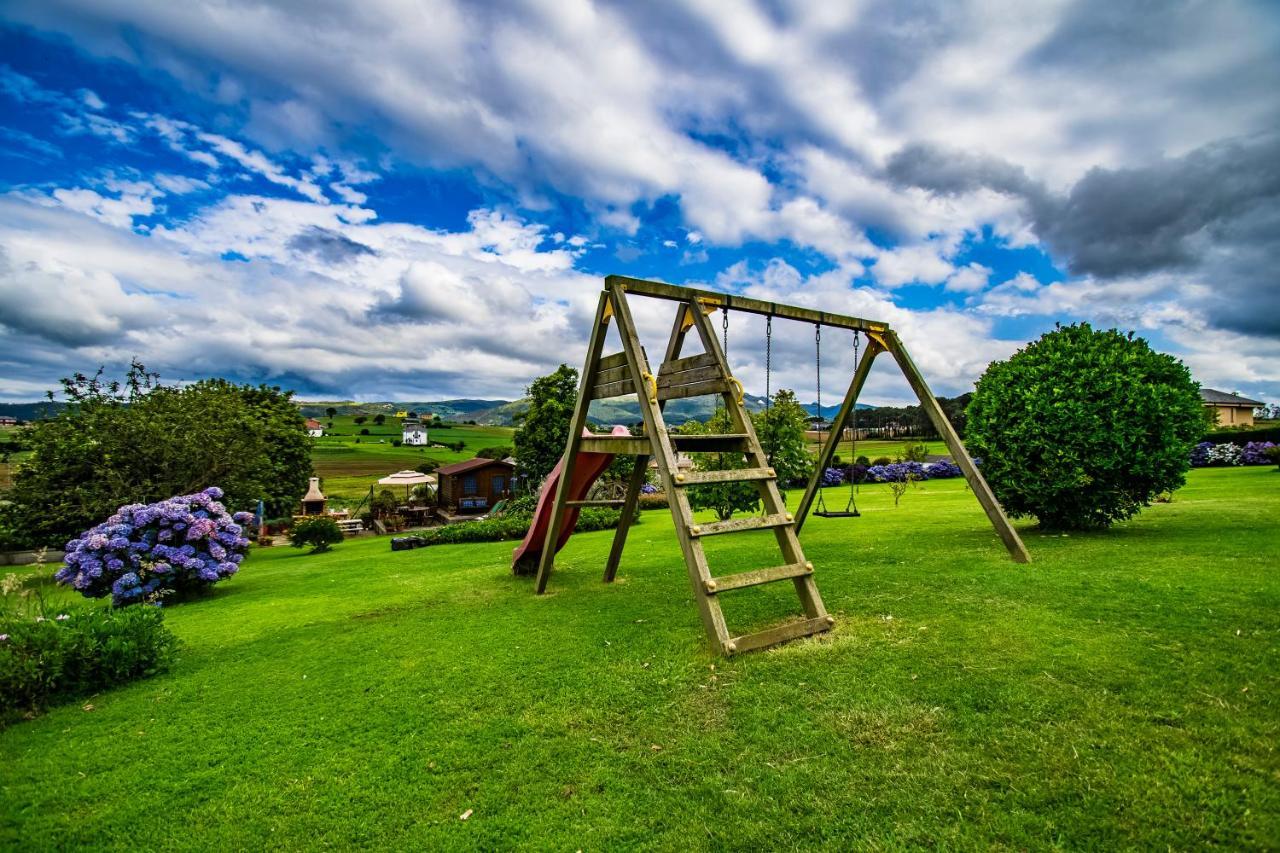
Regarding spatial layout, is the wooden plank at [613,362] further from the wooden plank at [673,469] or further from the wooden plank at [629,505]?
the wooden plank at [629,505]

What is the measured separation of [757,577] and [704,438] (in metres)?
1.63

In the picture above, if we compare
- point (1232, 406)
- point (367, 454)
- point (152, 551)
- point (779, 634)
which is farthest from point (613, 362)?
point (1232, 406)

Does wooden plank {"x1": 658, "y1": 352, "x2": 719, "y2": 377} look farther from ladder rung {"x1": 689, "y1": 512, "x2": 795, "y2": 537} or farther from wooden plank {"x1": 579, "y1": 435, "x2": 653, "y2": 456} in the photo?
ladder rung {"x1": 689, "y1": 512, "x2": 795, "y2": 537}

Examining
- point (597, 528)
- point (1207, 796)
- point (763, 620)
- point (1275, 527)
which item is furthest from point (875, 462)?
point (1207, 796)

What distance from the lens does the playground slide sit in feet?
28.5

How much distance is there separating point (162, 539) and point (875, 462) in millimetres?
41908

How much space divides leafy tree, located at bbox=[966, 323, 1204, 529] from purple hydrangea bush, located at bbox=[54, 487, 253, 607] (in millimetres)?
14277

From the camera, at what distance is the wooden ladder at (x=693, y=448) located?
5.50 metres

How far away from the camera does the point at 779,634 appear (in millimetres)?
5547

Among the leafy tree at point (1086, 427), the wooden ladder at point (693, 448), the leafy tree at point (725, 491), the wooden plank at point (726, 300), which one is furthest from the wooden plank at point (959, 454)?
the leafy tree at point (725, 491)

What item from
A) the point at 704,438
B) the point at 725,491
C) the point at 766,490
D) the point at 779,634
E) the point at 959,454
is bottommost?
the point at 779,634

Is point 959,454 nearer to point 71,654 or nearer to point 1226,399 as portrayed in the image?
point 71,654

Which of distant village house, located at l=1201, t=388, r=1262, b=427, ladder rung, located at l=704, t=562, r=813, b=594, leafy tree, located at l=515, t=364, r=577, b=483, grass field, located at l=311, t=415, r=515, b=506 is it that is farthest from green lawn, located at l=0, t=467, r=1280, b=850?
distant village house, located at l=1201, t=388, r=1262, b=427

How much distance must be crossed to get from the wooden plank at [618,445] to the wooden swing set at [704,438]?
0.01m
